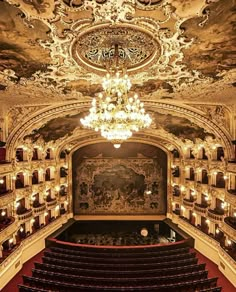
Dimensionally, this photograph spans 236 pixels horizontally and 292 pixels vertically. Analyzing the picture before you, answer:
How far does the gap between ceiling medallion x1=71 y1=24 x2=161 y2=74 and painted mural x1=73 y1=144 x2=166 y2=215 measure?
1479 centimetres

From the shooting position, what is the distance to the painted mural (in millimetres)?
21406

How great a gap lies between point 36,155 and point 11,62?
38.8 ft

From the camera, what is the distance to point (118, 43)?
5805 mm

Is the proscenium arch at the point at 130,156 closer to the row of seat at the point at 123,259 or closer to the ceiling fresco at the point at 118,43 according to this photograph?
the row of seat at the point at 123,259

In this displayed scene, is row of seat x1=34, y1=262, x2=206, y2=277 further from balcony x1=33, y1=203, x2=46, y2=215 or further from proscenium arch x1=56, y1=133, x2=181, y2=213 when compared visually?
proscenium arch x1=56, y1=133, x2=181, y2=213

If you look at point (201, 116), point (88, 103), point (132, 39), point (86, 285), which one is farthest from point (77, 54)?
point (86, 285)

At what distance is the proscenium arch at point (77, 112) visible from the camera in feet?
38.3

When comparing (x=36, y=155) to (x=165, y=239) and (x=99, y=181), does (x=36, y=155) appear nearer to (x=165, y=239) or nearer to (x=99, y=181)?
(x=99, y=181)

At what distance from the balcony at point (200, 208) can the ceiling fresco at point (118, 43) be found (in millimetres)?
9300

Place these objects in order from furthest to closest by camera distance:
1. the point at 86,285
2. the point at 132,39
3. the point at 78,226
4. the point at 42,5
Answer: the point at 78,226
the point at 86,285
the point at 132,39
the point at 42,5

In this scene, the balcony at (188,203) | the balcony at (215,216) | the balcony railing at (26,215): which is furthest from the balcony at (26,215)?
the balcony at (215,216)

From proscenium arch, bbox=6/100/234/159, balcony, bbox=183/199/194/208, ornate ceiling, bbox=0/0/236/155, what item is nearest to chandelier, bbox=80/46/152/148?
ornate ceiling, bbox=0/0/236/155

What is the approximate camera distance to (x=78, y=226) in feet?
67.2

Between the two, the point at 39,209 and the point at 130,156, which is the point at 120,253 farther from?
the point at 130,156
